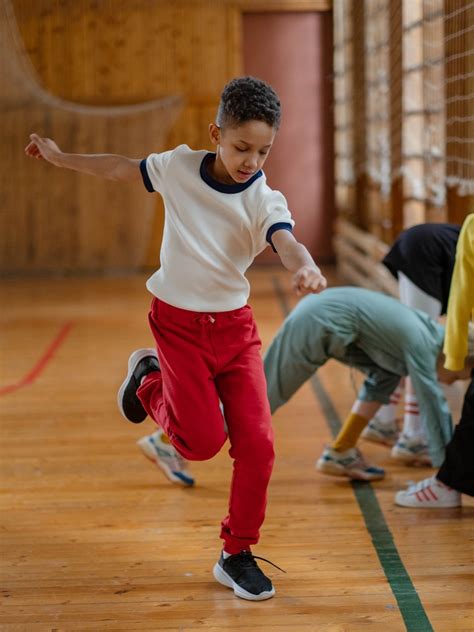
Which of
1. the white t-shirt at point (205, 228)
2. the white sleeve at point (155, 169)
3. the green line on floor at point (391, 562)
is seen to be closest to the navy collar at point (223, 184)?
the white t-shirt at point (205, 228)

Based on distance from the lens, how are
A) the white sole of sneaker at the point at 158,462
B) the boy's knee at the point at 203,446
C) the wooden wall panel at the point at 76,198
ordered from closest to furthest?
the boy's knee at the point at 203,446 → the white sole of sneaker at the point at 158,462 → the wooden wall panel at the point at 76,198

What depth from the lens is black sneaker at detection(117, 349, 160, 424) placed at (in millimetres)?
2746

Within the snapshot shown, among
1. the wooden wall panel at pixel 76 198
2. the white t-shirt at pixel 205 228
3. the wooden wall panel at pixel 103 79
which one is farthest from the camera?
the wooden wall panel at pixel 103 79

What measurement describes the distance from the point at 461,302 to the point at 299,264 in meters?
0.92

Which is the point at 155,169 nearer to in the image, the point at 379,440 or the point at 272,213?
the point at 272,213

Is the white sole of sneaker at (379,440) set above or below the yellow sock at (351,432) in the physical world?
below

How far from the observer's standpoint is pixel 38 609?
7.80ft

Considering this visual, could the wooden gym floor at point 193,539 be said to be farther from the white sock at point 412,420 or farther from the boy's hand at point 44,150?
the boy's hand at point 44,150

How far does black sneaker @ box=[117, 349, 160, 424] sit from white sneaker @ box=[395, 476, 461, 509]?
0.85m

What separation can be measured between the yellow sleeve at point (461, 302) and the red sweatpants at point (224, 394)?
71 cm

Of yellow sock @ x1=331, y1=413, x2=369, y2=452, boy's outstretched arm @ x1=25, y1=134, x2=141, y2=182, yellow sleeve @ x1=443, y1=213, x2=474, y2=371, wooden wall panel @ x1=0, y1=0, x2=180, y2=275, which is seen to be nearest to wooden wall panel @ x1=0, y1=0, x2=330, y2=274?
wooden wall panel @ x1=0, y1=0, x2=180, y2=275

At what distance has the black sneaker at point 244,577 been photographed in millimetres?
2422

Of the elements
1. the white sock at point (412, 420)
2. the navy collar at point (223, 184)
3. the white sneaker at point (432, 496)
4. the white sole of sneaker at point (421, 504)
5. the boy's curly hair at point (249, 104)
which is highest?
the boy's curly hair at point (249, 104)

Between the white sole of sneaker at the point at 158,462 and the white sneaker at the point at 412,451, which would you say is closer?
the white sole of sneaker at the point at 158,462
